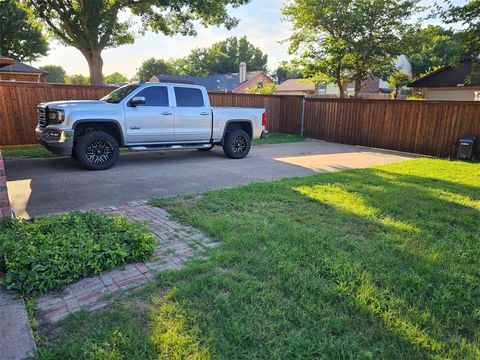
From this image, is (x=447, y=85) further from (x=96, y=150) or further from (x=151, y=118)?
(x=96, y=150)

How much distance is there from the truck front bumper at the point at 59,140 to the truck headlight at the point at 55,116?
19cm

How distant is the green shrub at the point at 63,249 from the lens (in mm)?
2844

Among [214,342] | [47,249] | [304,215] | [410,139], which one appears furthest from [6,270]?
[410,139]

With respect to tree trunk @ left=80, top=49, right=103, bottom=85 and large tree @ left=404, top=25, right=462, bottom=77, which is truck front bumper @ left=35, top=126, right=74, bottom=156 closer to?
tree trunk @ left=80, top=49, right=103, bottom=85

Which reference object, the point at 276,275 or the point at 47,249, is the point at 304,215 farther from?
the point at 47,249

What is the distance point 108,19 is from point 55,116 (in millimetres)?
11071

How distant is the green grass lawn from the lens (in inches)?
85.7

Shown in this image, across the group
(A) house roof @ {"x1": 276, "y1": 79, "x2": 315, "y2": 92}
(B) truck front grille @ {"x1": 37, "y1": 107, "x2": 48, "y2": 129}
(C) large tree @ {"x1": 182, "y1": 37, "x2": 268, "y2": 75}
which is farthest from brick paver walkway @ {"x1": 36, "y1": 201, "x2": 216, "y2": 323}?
(C) large tree @ {"x1": 182, "y1": 37, "x2": 268, "y2": 75}

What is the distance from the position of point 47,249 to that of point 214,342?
1.98 meters

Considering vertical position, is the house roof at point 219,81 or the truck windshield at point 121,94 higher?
the house roof at point 219,81

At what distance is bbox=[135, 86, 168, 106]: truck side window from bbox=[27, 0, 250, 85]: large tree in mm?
9158

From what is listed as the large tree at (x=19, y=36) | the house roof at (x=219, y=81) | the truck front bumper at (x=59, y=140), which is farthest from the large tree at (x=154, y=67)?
the truck front bumper at (x=59, y=140)

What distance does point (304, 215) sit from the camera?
4770 millimetres

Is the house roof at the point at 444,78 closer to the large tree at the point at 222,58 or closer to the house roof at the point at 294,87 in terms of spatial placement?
the house roof at the point at 294,87
